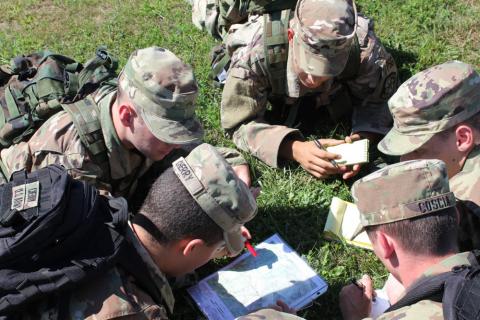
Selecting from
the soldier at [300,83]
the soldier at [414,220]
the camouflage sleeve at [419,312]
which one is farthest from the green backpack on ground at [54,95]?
the camouflage sleeve at [419,312]

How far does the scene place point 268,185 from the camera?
4520 mm

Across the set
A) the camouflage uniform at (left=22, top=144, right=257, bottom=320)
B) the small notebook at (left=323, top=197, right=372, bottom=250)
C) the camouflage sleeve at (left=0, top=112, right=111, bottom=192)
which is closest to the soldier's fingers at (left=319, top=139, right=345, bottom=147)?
the small notebook at (left=323, top=197, right=372, bottom=250)

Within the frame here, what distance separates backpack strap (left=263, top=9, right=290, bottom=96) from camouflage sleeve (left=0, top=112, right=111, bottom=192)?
65.5 inches

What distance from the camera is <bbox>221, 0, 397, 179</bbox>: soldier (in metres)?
4.06

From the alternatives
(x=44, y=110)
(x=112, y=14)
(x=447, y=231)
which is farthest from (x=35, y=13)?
(x=447, y=231)

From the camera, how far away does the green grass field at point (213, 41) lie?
4301 mm

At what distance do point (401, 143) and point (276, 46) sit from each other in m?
1.32

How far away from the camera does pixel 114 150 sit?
357 centimetres

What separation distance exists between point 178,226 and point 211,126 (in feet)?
8.07

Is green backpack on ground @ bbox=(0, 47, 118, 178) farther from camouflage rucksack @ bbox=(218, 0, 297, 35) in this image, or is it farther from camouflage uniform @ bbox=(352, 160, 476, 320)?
camouflage uniform @ bbox=(352, 160, 476, 320)

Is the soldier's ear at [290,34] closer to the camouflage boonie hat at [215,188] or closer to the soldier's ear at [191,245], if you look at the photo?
the camouflage boonie hat at [215,188]

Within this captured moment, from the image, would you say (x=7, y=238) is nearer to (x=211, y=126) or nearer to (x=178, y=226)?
(x=178, y=226)

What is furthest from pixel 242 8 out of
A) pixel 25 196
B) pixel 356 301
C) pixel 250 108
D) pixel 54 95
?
pixel 25 196

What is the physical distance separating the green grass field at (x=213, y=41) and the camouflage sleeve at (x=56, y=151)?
1359 mm
